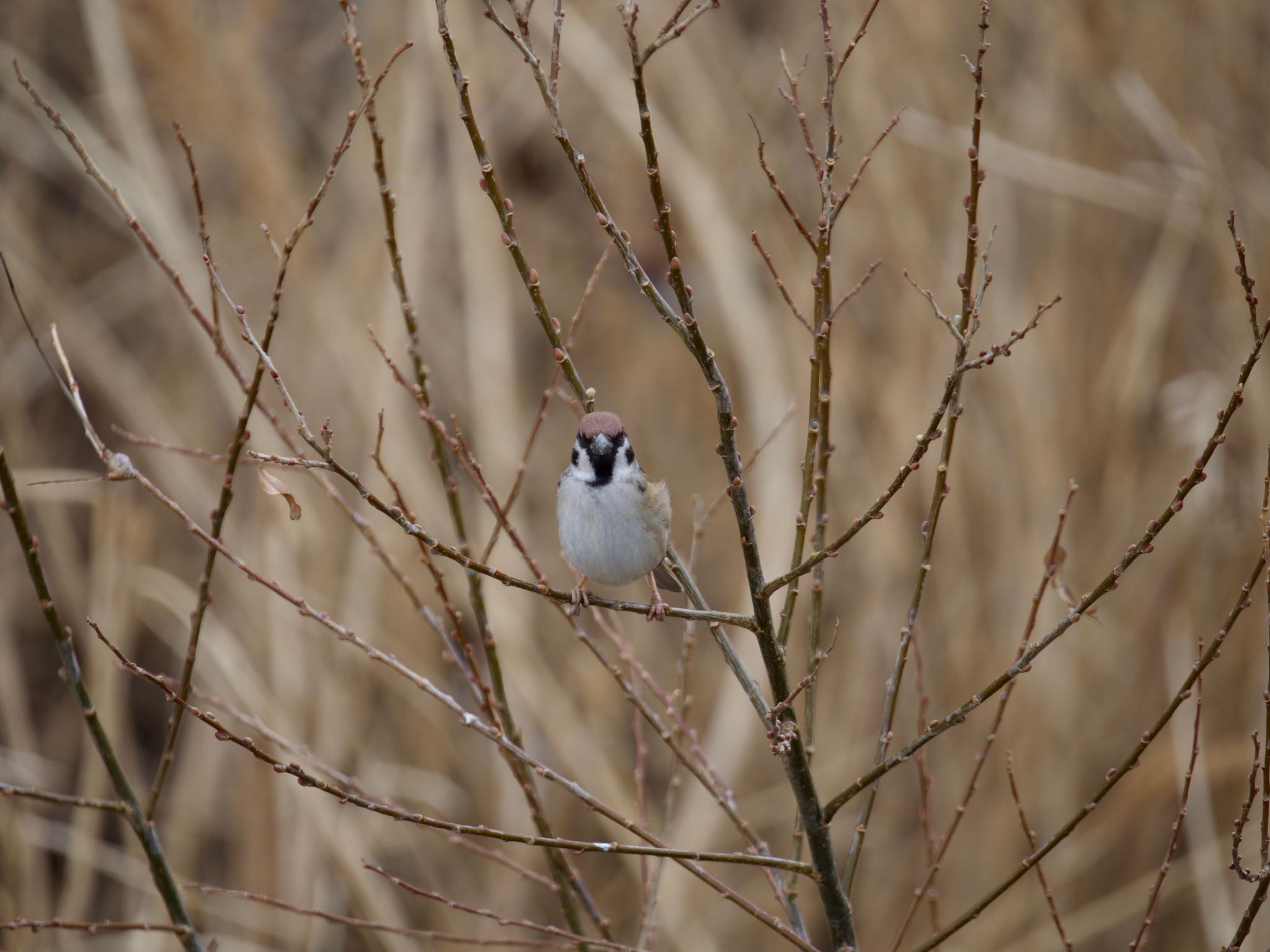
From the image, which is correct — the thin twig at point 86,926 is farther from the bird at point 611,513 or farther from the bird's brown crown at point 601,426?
the bird's brown crown at point 601,426

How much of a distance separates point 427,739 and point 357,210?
1705 millimetres

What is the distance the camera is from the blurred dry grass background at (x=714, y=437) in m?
3.03

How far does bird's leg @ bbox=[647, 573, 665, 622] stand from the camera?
1582mm

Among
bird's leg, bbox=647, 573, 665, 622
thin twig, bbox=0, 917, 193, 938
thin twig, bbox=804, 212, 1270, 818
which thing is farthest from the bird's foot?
thin twig, bbox=0, 917, 193, 938

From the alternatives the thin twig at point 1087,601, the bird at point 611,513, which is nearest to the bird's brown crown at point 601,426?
the bird at point 611,513

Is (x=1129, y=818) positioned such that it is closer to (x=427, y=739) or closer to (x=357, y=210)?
(x=427, y=739)

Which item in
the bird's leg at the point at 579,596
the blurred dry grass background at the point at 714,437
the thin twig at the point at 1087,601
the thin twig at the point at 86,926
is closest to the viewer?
the thin twig at the point at 1087,601

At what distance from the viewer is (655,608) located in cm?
163

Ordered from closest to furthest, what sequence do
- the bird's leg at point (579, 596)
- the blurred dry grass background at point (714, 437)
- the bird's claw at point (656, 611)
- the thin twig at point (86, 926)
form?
the thin twig at point (86, 926) < the bird's claw at point (656, 611) < the bird's leg at point (579, 596) < the blurred dry grass background at point (714, 437)

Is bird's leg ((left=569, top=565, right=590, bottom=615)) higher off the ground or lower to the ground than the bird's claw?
higher

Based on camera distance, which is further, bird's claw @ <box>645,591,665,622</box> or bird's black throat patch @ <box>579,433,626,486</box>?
bird's black throat patch @ <box>579,433,626,486</box>

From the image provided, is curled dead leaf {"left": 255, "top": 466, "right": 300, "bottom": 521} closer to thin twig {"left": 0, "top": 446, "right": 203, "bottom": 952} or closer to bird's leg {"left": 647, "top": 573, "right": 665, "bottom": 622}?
thin twig {"left": 0, "top": 446, "right": 203, "bottom": 952}

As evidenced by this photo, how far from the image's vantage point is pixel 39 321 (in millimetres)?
3301

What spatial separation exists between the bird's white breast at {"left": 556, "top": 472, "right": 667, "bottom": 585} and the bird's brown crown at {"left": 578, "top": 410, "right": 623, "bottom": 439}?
0.11 metres
